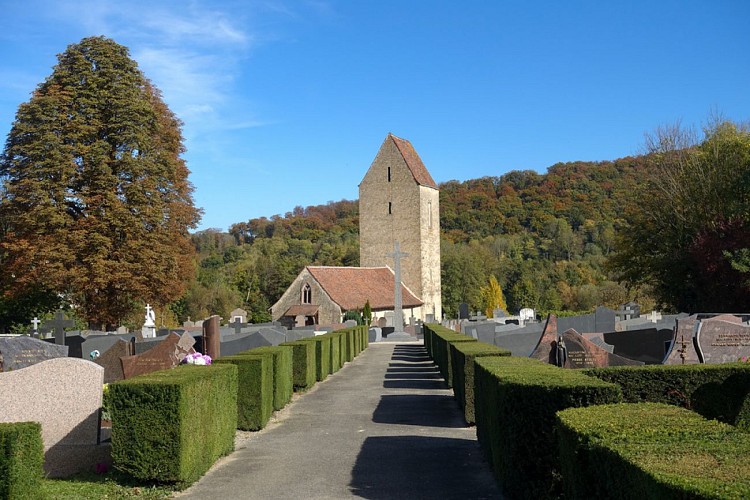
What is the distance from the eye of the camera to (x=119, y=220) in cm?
3266

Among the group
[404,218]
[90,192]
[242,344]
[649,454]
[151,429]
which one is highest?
[404,218]

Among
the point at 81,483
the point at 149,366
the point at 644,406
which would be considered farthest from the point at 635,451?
the point at 149,366

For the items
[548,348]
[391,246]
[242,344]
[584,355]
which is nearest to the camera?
[584,355]

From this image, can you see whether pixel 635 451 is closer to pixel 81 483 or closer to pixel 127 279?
pixel 81 483

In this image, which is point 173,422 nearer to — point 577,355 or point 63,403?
point 63,403

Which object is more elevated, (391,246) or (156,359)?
(391,246)

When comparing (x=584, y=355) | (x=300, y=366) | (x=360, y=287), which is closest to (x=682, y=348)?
(x=584, y=355)

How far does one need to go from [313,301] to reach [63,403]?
169 feet

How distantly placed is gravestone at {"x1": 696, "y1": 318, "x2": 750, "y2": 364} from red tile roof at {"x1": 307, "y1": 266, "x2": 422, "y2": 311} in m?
46.2

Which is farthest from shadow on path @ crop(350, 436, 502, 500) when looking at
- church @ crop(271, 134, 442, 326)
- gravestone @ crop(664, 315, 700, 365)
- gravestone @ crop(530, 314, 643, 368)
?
church @ crop(271, 134, 442, 326)

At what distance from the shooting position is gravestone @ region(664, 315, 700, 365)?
13453 millimetres

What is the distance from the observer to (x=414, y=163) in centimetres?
7031

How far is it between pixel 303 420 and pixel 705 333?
278 inches

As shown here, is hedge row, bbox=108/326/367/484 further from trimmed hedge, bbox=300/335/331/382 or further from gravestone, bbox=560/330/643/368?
trimmed hedge, bbox=300/335/331/382
